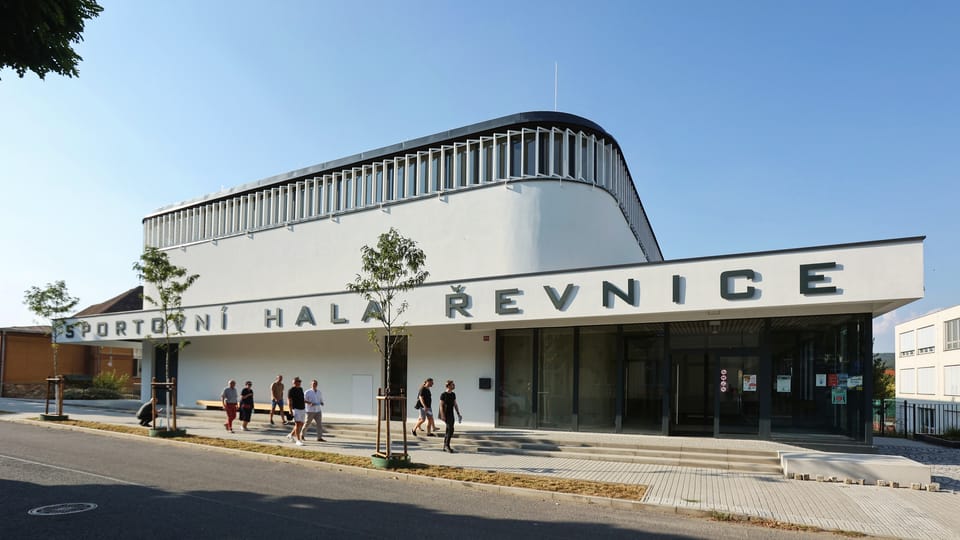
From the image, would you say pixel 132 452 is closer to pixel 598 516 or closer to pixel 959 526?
pixel 598 516

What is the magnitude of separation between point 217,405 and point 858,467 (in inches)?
872

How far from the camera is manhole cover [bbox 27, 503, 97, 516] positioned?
27.7 feet

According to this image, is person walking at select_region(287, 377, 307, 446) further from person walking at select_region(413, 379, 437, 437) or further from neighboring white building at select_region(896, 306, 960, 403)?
neighboring white building at select_region(896, 306, 960, 403)

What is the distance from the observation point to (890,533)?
27.2 feet

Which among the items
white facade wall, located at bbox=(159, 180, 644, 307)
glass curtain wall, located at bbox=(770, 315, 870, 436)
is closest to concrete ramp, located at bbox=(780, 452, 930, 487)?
glass curtain wall, located at bbox=(770, 315, 870, 436)

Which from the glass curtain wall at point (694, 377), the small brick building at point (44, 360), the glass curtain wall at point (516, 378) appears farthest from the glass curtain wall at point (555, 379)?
the small brick building at point (44, 360)

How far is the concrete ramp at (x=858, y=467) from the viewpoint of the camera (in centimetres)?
1148

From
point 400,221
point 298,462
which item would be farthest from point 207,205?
point 298,462

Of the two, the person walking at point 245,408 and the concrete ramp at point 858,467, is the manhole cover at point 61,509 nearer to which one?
the person walking at point 245,408

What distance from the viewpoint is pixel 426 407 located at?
1677cm

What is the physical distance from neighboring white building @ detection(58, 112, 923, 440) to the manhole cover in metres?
9.60

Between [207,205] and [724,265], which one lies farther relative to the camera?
[207,205]

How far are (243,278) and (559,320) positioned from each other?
1604 centimetres

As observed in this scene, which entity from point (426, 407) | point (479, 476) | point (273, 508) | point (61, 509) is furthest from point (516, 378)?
point (61, 509)
